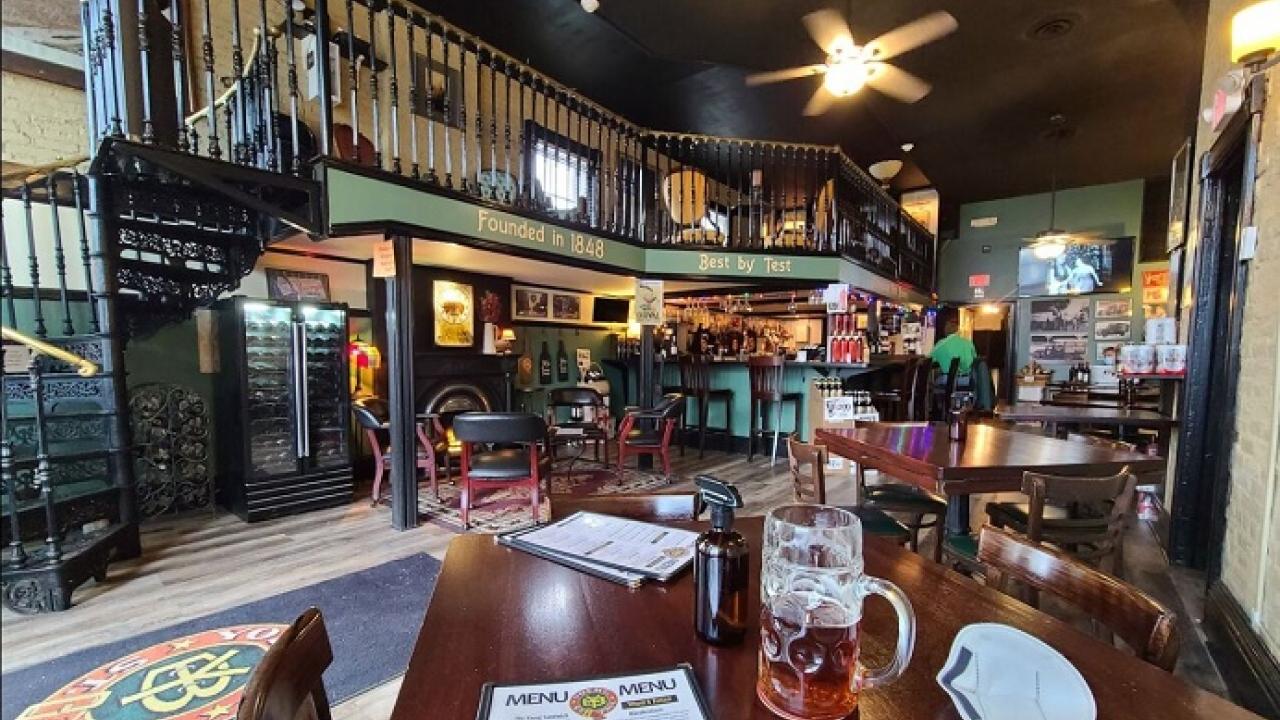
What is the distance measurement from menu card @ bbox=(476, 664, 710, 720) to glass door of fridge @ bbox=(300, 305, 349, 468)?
4.43m

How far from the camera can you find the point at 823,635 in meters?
0.68

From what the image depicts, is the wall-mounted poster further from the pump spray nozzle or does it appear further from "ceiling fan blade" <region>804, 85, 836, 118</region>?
the pump spray nozzle

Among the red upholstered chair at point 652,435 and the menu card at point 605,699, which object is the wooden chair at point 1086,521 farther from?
the red upholstered chair at point 652,435

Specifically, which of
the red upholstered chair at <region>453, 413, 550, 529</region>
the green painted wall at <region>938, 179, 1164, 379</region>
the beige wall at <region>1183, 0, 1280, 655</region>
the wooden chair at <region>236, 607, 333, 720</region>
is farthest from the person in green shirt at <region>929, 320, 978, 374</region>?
the wooden chair at <region>236, 607, 333, 720</region>

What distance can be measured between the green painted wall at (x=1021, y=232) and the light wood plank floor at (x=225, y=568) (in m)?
7.47

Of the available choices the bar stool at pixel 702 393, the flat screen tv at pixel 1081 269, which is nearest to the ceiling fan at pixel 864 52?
the bar stool at pixel 702 393

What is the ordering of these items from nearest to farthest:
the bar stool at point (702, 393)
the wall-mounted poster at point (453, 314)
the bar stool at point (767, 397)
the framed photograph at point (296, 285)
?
the framed photograph at point (296, 285) → the wall-mounted poster at point (453, 314) → the bar stool at point (767, 397) → the bar stool at point (702, 393)

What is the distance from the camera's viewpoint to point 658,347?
7652 mm

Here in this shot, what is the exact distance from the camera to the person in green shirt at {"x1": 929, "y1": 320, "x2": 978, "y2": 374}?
21.0 feet

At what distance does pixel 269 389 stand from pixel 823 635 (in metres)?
4.78

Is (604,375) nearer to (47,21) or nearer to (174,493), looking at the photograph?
(174,493)

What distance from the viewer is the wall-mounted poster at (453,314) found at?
5.57 metres

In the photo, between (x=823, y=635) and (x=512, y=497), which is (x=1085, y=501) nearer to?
(x=823, y=635)

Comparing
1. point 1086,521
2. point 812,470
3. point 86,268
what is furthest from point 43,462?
point 1086,521
